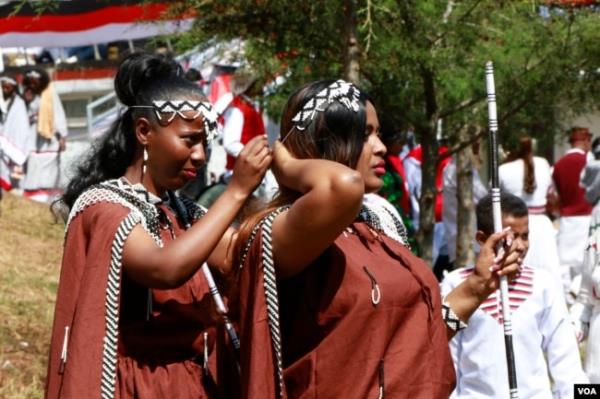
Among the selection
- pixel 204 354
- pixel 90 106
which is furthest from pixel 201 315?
pixel 90 106

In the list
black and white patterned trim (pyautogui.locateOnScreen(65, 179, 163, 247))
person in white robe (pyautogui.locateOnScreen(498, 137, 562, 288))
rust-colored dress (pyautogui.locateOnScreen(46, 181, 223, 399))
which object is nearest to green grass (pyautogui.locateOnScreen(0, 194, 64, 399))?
black and white patterned trim (pyautogui.locateOnScreen(65, 179, 163, 247))

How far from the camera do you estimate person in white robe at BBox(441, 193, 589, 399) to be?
210 inches

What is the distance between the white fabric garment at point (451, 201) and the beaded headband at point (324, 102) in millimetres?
7397

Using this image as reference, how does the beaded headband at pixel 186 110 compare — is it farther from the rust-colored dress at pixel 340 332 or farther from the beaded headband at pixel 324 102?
the rust-colored dress at pixel 340 332

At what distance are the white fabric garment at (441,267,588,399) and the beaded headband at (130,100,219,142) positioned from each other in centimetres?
164

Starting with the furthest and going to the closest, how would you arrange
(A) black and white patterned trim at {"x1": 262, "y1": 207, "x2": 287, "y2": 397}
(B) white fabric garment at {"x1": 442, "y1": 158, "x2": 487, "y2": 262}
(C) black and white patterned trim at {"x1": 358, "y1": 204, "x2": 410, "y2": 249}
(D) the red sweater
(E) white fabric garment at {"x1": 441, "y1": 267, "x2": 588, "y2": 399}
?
(D) the red sweater → (B) white fabric garment at {"x1": 442, "y1": 158, "x2": 487, "y2": 262} → (E) white fabric garment at {"x1": 441, "y1": 267, "x2": 588, "y2": 399} → (C) black and white patterned trim at {"x1": 358, "y1": 204, "x2": 410, "y2": 249} → (A) black and white patterned trim at {"x1": 262, "y1": 207, "x2": 287, "y2": 397}

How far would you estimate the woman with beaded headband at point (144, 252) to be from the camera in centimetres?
371

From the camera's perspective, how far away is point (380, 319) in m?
3.62

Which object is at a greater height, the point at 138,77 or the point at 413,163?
the point at 138,77

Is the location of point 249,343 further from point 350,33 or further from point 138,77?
point 350,33

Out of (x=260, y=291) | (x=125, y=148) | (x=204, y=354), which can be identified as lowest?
(x=204, y=354)

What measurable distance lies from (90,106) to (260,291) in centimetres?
1520

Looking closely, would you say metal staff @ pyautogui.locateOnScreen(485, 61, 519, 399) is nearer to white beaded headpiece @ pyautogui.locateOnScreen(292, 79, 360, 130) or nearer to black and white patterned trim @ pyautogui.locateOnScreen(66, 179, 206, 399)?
white beaded headpiece @ pyautogui.locateOnScreen(292, 79, 360, 130)

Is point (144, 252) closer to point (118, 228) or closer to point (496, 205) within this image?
point (118, 228)
